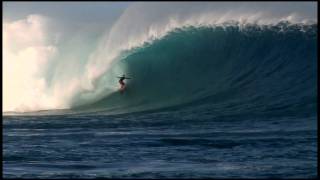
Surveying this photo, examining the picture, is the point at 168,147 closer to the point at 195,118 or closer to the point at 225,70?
the point at 195,118

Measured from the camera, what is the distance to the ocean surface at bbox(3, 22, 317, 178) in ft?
37.3

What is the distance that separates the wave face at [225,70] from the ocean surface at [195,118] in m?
0.04

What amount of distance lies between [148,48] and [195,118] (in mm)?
8921

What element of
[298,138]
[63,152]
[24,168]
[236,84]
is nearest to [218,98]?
[236,84]

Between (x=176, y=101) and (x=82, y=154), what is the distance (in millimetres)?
10086

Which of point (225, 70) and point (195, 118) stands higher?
point (225, 70)

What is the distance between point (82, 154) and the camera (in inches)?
509

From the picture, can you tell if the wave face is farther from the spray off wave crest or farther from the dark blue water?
the dark blue water

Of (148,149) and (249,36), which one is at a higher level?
(249,36)

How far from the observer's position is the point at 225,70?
2391 centimetres

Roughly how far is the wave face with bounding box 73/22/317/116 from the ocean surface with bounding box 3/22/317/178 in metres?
0.04

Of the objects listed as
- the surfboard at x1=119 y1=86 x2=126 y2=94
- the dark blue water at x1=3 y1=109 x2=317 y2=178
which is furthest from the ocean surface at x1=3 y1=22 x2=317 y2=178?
the surfboard at x1=119 y1=86 x2=126 y2=94

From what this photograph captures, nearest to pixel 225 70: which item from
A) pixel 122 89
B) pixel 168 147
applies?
pixel 122 89

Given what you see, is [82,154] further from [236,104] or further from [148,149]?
[236,104]
